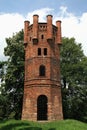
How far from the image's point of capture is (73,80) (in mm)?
36125

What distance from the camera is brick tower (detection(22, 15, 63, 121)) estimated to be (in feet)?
87.7

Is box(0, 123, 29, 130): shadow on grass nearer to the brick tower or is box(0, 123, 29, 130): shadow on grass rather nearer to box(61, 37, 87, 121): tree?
the brick tower

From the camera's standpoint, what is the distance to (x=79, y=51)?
38438 mm

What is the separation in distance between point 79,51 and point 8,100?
37.2 ft

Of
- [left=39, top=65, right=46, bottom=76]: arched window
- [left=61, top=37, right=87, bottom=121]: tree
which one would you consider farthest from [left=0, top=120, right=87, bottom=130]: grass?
[left=61, top=37, right=87, bottom=121]: tree

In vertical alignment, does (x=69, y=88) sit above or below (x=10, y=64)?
below

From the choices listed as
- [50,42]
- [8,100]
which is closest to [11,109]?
[8,100]

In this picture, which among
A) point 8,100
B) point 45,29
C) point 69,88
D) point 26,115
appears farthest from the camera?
point 69,88

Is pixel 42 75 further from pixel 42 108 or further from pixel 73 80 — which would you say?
pixel 73 80

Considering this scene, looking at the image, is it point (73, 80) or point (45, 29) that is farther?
point (73, 80)

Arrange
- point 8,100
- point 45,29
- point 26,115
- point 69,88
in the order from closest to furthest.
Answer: point 26,115
point 45,29
point 8,100
point 69,88

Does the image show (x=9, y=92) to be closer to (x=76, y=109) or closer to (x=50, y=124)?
(x=76, y=109)

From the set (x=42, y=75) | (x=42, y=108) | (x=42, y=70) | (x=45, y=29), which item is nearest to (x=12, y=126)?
(x=42, y=108)

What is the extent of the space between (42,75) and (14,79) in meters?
6.20
